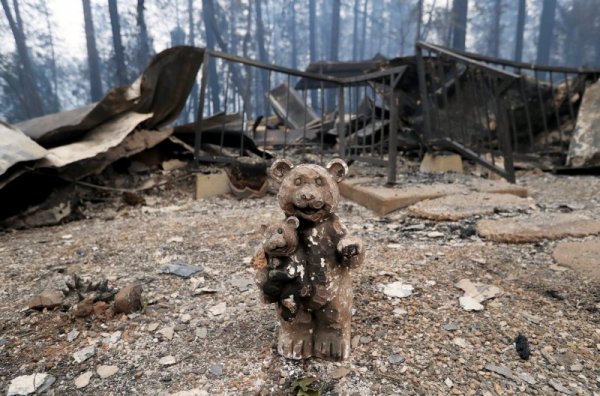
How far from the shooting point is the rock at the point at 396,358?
133 cm

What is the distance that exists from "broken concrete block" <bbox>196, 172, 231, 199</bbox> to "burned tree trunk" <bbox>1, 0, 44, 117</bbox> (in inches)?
275

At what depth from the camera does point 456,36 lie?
1051 cm

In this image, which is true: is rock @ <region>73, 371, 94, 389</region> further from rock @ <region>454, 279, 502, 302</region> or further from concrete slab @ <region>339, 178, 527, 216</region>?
concrete slab @ <region>339, 178, 527, 216</region>

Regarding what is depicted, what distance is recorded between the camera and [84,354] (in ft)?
4.66

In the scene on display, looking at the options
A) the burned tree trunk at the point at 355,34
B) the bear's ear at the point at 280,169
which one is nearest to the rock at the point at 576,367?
the bear's ear at the point at 280,169

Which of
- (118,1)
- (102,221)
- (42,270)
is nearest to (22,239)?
(102,221)

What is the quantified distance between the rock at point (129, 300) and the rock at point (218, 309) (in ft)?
1.06

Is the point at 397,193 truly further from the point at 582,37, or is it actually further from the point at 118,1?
the point at 582,37

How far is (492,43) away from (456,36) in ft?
7.69

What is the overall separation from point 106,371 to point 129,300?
1.24 ft

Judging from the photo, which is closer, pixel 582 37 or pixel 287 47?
pixel 582 37

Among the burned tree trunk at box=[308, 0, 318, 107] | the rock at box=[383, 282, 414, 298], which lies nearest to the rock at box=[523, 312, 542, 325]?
the rock at box=[383, 282, 414, 298]

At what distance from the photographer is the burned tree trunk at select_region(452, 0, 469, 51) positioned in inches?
411

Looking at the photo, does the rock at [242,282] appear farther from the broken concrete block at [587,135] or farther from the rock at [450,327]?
the broken concrete block at [587,135]
